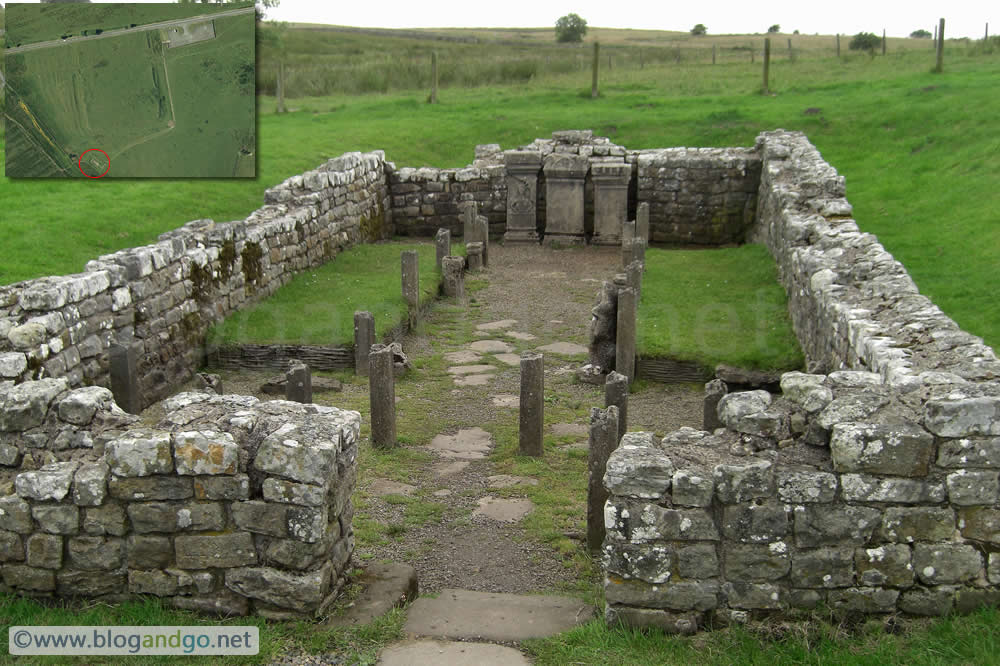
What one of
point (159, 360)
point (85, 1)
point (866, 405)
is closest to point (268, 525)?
point (866, 405)

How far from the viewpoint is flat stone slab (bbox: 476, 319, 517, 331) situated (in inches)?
600

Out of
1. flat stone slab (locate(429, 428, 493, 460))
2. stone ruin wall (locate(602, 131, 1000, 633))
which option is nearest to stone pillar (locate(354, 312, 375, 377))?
flat stone slab (locate(429, 428, 493, 460))

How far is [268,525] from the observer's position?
20.0 feet

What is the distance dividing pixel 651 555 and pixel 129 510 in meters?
3.28

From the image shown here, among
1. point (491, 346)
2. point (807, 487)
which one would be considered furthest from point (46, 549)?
point (491, 346)

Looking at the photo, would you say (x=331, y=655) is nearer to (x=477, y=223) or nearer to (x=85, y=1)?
(x=85, y=1)

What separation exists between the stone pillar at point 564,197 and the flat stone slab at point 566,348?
25.1 feet

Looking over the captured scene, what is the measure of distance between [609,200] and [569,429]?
1137cm

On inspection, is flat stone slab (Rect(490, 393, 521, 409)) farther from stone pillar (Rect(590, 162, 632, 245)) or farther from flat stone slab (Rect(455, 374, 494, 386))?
stone pillar (Rect(590, 162, 632, 245))

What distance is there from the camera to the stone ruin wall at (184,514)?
6.04 meters

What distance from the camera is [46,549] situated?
20.5 feet

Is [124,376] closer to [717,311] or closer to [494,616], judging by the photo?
[494,616]

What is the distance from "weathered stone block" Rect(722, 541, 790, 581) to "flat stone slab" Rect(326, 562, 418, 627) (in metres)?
2.22

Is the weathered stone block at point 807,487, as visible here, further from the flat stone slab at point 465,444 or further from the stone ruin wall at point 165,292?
the stone ruin wall at point 165,292
